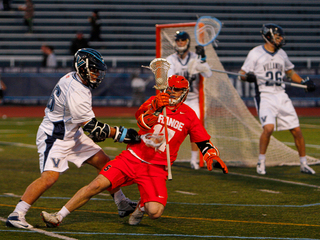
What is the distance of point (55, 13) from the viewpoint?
79.3 ft

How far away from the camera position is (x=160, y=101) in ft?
14.8

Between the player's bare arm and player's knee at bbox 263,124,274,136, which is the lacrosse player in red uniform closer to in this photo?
the player's bare arm

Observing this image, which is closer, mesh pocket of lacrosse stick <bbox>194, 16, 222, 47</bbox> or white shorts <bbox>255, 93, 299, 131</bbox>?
white shorts <bbox>255, 93, 299, 131</bbox>

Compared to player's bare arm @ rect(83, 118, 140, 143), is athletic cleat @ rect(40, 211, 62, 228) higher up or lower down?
lower down

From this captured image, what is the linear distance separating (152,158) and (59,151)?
0.82 m

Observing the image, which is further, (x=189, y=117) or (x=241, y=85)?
(x=241, y=85)

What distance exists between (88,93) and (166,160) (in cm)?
91

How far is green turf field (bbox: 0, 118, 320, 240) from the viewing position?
181 inches

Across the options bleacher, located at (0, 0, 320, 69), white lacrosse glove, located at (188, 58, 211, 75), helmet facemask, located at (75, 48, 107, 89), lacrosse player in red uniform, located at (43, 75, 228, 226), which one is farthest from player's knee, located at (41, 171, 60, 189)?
bleacher, located at (0, 0, 320, 69)

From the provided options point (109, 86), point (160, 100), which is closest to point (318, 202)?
point (160, 100)

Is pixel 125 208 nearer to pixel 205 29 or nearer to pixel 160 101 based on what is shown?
pixel 160 101

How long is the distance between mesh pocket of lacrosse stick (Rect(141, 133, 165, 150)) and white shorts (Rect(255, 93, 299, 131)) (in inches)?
130

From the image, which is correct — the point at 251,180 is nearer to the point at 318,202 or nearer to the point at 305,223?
the point at 318,202

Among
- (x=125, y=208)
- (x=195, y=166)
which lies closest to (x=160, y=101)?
(x=125, y=208)
